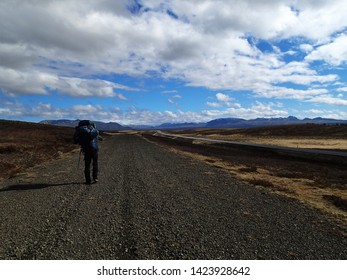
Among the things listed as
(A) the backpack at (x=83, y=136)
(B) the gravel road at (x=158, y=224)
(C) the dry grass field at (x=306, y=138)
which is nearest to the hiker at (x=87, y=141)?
(A) the backpack at (x=83, y=136)

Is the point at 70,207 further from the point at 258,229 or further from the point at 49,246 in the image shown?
the point at 258,229

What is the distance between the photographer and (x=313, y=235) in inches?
282

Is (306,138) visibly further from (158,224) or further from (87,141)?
(158,224)

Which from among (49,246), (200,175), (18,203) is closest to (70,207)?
(18,203)

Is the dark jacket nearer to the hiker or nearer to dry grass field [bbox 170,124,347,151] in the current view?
the hiker

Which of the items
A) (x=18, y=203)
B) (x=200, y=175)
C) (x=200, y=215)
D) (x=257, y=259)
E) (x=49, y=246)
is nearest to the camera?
(x=257, y=259)

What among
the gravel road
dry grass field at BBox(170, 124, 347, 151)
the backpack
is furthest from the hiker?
dry grass field at BBox(170, 124, 347, 151)

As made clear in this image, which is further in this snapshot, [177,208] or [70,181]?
[70,181]

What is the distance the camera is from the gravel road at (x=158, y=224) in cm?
613

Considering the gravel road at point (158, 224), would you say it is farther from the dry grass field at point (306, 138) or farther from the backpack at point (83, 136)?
the dry grass field at point (306, 138)

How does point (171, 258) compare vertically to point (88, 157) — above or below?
below

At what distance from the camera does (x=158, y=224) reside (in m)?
7.86

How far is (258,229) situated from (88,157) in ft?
27.7

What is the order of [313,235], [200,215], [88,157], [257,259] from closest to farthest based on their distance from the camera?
[257,259]
[313,235]
[200,215]
[88,157]
